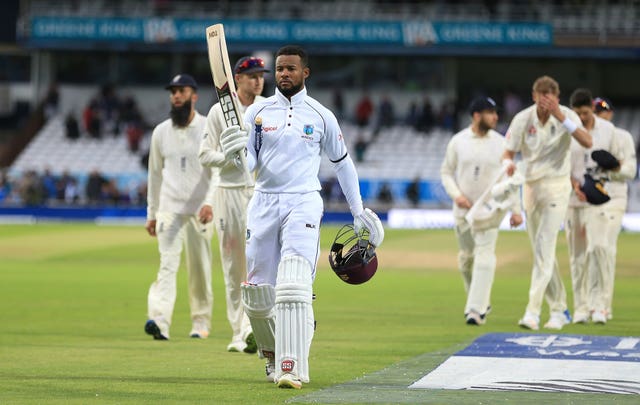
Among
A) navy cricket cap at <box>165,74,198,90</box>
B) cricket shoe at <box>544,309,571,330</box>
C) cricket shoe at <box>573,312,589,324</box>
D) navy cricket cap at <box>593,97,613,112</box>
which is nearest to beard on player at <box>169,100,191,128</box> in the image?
navy cricket cap at <box>165,74,198,90</box>

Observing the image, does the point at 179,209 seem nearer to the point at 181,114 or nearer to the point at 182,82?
the point at 181,114

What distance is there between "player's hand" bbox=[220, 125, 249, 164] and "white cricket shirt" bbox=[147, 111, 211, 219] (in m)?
3.69

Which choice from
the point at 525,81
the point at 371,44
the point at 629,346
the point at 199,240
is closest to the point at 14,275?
the point at 199,240

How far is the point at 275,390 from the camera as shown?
910 cm

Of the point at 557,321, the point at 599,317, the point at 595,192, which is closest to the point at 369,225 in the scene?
the point at 557,321

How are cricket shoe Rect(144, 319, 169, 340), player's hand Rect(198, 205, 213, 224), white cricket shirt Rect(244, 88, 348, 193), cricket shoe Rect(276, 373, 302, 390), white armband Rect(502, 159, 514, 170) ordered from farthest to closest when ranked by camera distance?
white armband Rect(502, 159, 514, 170) < cricket shoe Rect(144, 319, 169, 340) < player's hand Rect(198, 205, 213, 224) < white cricket shirt Rect(244, 88, 348, 193) < cricket shoe Rect(276, 373, 302, 390)

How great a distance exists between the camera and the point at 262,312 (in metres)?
9.62

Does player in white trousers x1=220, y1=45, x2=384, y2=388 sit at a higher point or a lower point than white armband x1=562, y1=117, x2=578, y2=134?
lower

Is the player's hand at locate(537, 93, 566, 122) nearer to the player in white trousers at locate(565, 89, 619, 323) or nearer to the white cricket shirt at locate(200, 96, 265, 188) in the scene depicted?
the player in white trousers at locate(565, 89, 619, 323)

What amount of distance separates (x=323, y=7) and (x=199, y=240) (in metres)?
40.7

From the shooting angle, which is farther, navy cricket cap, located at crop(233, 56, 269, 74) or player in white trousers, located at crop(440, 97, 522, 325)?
player in white trousers, located at crop(440, 97, 522, 325)

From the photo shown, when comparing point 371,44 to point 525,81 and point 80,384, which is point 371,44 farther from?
point 80,384

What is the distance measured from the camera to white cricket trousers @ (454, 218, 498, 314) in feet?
48.3

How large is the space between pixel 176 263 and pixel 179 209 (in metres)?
0.55
